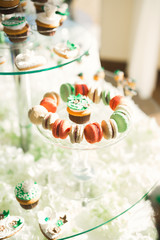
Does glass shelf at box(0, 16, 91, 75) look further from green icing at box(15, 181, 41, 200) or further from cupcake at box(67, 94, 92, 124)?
green icing at box(15, 181, 41, 200)

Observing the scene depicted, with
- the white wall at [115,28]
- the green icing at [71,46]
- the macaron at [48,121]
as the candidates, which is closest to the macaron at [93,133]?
the macaron at [48,121]

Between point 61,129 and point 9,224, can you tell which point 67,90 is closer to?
point 61,129

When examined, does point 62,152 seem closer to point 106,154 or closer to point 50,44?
point 106,154

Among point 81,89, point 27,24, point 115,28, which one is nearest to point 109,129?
point 81,89

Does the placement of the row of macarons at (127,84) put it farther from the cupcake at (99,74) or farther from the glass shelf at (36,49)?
the glass shelf at (36,49)

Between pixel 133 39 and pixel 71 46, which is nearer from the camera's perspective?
pixel 71 46

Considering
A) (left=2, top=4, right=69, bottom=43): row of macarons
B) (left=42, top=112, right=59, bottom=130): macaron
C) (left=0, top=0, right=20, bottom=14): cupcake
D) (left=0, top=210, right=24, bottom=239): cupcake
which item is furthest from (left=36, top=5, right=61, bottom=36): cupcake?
(left=0, top=210, right=24, bottom=239): cupcake

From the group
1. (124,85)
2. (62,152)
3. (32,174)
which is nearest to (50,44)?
(124,85)
